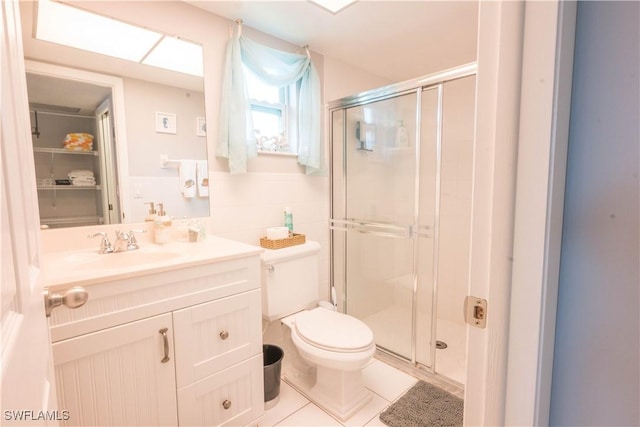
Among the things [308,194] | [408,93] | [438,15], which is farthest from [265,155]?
[438,15]

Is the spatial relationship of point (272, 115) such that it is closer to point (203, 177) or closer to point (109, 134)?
point (203, 177)

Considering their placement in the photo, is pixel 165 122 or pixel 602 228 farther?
pixel 165 122

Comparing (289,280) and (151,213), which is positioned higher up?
(151,213)

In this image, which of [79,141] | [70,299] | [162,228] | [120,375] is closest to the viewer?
[70,299]

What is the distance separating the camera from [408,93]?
1.94 m

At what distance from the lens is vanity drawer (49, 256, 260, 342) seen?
3.26 feet

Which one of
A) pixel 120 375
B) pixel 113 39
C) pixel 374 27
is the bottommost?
pixel 120 375

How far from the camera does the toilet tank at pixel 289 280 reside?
1.75 metres

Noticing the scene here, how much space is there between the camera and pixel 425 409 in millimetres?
1619

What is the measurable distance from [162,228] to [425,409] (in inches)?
64.9

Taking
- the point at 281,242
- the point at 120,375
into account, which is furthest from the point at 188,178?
the point at 120,375

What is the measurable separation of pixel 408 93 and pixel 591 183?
1657mm

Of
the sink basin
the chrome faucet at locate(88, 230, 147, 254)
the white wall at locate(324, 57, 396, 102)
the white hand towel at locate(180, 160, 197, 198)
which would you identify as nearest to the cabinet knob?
the sink basin

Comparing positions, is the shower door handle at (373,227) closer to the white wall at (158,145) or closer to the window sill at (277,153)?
the window sill at (277,153)
